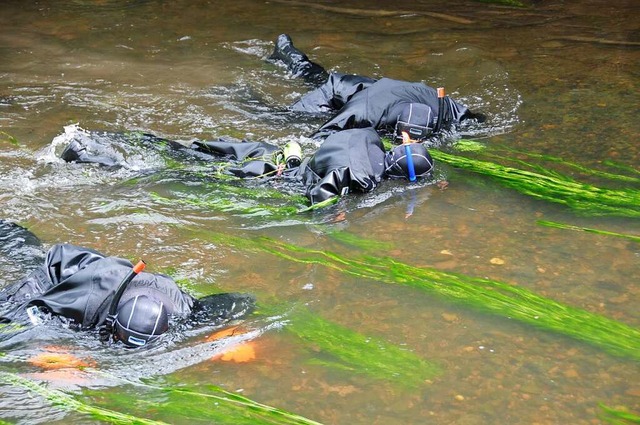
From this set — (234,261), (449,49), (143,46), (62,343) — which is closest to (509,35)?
(449,49)

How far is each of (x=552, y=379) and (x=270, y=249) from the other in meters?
1.82

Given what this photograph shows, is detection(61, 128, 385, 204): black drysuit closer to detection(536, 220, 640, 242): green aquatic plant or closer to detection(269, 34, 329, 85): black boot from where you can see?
detection(536, 220, 640, 242): green aquatic plant

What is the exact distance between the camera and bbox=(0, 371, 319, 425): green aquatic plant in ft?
10.2

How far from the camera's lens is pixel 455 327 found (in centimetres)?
387

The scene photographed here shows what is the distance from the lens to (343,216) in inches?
200

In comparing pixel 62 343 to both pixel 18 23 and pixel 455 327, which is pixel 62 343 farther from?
pixel 18 23

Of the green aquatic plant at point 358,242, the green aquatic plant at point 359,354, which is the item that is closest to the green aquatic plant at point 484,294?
the green aquatic plant at point 358,242

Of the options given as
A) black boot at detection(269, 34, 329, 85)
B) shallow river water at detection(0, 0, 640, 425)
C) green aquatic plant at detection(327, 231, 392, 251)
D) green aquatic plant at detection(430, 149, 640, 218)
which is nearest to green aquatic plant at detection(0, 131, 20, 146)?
shallow river water at detection(0, 0, 640, 425)

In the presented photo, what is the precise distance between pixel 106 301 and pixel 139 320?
9.8 inches

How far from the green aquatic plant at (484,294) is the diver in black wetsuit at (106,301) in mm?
604

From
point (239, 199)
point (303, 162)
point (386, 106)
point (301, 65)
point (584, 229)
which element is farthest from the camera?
point (301, 65)

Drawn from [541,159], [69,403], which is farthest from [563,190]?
[69,403]

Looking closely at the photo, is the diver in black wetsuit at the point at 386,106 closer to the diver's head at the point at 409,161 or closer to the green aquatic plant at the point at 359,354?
the diver's head at the point at 409,161

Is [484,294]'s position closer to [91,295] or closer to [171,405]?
[171,405]
